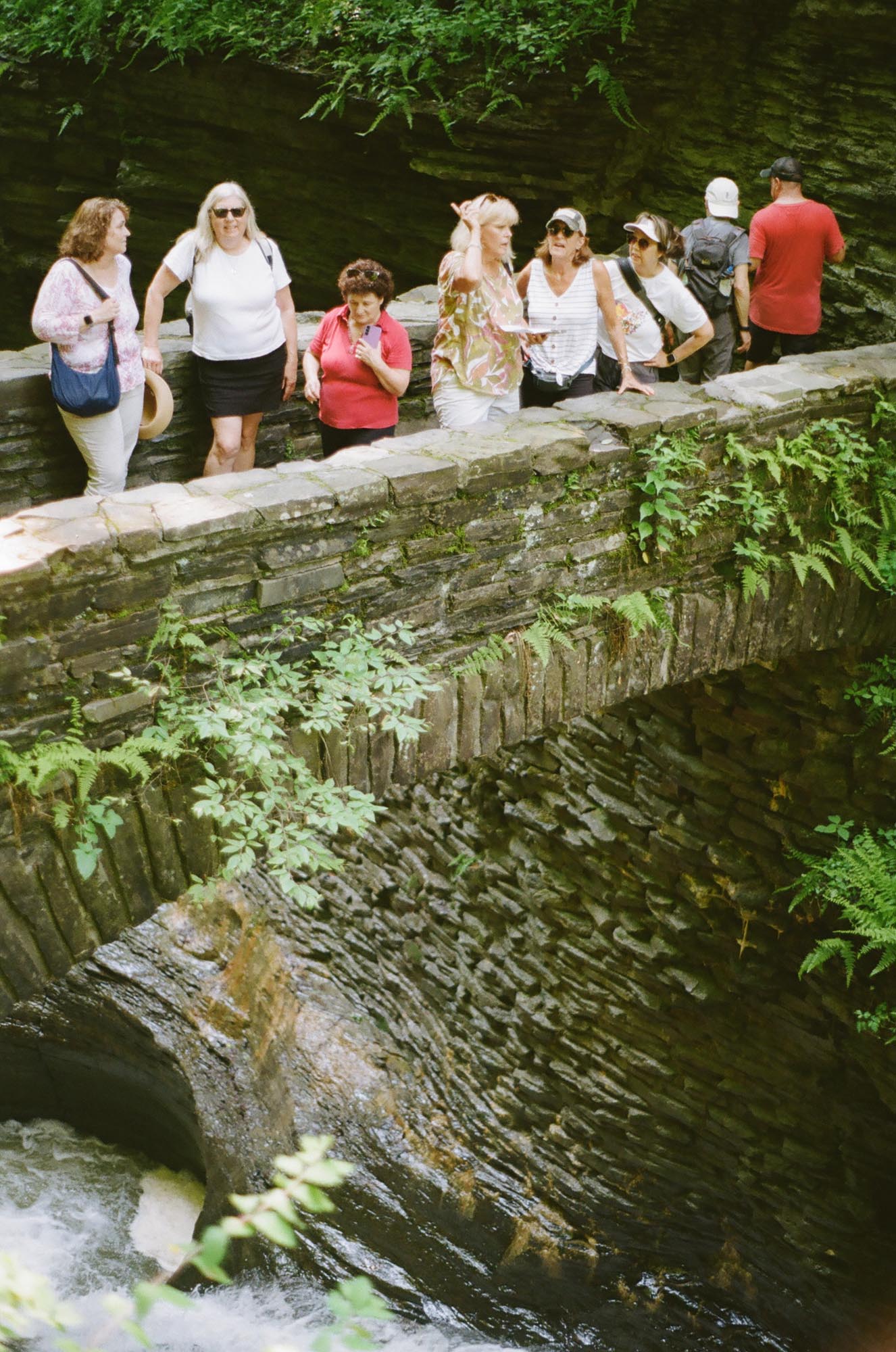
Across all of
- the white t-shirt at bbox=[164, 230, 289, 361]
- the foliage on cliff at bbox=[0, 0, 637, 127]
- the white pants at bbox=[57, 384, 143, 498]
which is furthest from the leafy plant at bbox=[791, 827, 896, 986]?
the foliage on cliff at bbox=[0, 0, 637, 127]

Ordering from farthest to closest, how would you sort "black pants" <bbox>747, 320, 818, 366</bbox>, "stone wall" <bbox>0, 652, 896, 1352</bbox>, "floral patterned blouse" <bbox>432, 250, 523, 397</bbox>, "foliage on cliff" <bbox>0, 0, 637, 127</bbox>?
1. "foliage on cliff" <bbox>0, 0, 637, 127</bbox>
2. "black pants" <bbox>747, 320, 818, 366</bbox>
3. "stone wall" <bbox>0, 652, 896, 1352</bbox>
4. "floral patterned blouse" <bbox>432, 250, 523, 397</bbox>

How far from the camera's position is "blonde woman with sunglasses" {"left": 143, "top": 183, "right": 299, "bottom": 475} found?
4648mm

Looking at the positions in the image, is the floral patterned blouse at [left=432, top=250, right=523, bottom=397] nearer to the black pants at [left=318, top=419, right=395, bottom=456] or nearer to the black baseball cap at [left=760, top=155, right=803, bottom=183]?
the black pants at [left=318, top=419, right=395, bottom=456]

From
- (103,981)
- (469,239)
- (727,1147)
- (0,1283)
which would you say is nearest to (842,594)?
(469,239)

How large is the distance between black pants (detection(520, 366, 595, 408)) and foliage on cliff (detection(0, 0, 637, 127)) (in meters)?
3.17

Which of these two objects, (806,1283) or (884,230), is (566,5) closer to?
(884,230)

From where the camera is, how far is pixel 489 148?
25.7 feet

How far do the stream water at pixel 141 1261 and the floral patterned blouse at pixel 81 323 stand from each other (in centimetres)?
457

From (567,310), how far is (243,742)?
252cm

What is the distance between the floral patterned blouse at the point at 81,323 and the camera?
413cm

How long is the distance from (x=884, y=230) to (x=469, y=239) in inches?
130

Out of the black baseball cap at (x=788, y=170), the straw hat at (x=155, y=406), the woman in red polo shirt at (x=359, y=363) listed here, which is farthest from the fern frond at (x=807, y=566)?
the straw hat at (x=155, y=406)

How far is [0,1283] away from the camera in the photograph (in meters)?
1.56

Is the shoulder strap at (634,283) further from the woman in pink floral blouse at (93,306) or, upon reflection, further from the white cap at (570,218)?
the woman in pink floral blouse at (93,306)
